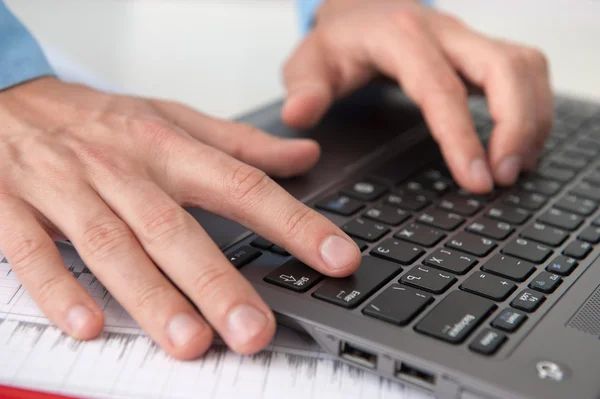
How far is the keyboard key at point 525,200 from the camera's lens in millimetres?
671

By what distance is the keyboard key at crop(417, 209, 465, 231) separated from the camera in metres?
0.61

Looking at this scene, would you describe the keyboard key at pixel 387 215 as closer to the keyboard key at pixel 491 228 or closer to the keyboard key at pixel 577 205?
the keyboard key at pixel 491 228

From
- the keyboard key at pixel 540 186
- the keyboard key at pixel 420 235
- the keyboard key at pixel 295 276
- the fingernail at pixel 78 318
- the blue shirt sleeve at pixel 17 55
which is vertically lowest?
the keyboard key at pixel 540 186

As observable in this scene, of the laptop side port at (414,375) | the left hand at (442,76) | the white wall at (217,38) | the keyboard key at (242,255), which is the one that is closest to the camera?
the laptop side port at (414,375)

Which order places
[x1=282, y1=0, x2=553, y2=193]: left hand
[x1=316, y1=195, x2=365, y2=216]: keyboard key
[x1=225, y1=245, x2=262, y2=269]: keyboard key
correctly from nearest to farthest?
1. [x1=225, y1=245, x2=262, y2=269]: keyboard key
2. [x1=316, y1=195, x2=365, y2=216]: keyboard key
3. [x1=282, y1=0, x2=553, y2=193]: left hand

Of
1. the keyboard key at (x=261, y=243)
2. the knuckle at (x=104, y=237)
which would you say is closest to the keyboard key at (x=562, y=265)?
the keyboard key at (x=261, y=243)

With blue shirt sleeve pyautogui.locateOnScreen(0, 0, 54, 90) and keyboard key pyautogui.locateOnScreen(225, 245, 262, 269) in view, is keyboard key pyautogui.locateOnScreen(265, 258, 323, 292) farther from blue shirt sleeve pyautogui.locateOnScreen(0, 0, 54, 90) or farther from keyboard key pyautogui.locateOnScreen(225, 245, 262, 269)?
blue shirt sleeve pyautogui.locateOnScreen(0, 0, 54, 90)

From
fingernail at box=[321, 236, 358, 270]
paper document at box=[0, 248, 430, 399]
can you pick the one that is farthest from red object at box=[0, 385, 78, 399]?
fingernail at box=[321, 236, 358, 270]

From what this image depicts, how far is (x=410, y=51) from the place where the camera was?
2.77 ft

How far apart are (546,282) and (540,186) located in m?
0.23

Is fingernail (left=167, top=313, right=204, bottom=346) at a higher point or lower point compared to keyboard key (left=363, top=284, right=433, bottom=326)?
higher

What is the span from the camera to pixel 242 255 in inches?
21.0

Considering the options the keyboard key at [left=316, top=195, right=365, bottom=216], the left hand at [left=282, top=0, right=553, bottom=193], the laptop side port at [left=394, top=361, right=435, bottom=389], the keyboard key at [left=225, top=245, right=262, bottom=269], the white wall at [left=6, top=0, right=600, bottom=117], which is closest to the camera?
the laptop side port at [left=394, top=361, right=435, bottom=389]

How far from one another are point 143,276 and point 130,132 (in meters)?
0.18
